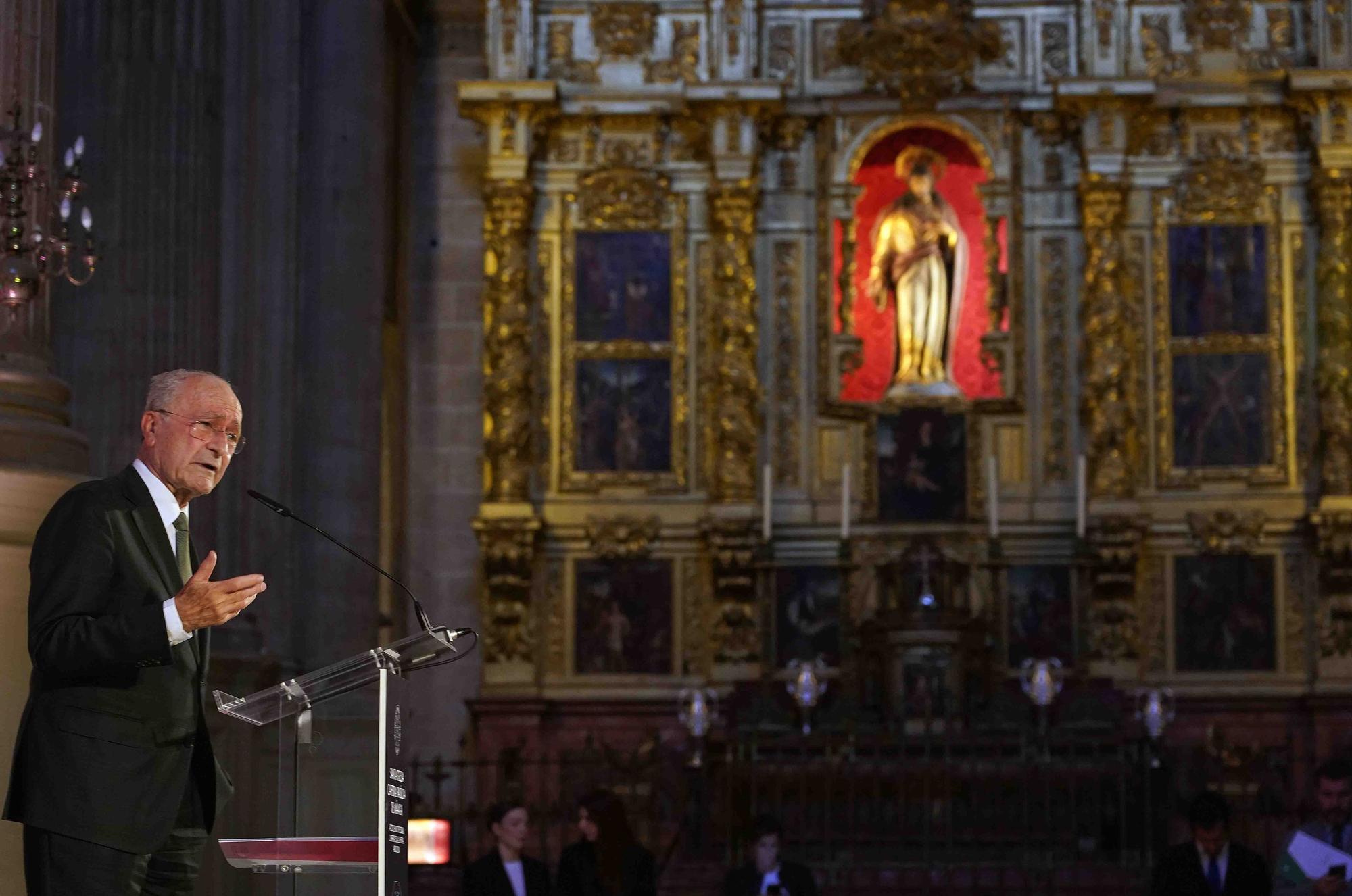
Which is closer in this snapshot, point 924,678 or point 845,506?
point 924,678

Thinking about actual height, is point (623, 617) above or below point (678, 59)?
below

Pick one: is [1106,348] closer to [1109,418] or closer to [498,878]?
[1109,418]

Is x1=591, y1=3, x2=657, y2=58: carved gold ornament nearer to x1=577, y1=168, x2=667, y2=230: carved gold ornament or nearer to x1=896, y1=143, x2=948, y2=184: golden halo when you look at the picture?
x1=577, y1=168, x2=667, y2=230: carved gold ornament

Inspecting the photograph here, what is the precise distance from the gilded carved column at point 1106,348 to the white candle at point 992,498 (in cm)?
72

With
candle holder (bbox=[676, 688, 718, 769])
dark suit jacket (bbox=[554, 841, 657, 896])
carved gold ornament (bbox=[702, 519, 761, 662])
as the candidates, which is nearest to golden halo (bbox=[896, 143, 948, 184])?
carved gold ornament (bbox=[702, 519, 761, 662])

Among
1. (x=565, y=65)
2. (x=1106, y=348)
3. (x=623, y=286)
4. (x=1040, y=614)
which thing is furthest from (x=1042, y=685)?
(x=565, y=65)

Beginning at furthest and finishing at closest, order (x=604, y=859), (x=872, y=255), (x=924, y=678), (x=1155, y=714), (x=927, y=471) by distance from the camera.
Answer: (x=872, y=255)
(x=927, y=471)
(x=924, y=678)
(x=1155, y=714)
(x=604, y=859)

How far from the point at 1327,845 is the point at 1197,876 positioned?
0.90m

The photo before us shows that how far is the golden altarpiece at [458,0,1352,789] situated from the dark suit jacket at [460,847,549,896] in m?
6.43

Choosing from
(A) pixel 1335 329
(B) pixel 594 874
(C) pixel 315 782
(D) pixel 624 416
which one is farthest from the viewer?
(D) pixel 624 416

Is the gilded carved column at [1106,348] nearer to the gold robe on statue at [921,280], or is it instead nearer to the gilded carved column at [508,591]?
the gold robe on statue at [921,280]

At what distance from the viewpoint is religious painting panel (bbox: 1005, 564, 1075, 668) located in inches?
650

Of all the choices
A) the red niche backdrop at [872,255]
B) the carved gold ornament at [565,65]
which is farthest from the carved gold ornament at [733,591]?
the carved gold ornament at [565,65]

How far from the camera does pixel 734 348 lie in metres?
16.9
